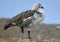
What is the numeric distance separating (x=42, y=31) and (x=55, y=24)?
134 inches

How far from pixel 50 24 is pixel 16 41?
14.9 metres

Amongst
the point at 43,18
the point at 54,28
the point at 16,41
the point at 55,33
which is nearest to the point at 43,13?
the point at 43,18

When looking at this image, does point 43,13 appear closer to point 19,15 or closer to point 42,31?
point 19,15

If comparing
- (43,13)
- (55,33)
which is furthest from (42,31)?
(43,13)

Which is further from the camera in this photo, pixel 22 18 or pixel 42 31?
pixel 42 31

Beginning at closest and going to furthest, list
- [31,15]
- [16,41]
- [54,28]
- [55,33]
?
[16,41], [31,15], [55,33], [54,28]

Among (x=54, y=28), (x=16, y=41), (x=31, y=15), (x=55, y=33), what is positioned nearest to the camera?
(x=16, y=41)

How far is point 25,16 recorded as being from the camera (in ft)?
66.2

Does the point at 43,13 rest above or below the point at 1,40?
above

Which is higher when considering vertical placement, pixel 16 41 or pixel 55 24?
pixel 55 24

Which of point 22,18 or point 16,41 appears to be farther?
point 22,18

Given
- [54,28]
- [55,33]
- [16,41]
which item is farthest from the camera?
[54,28]

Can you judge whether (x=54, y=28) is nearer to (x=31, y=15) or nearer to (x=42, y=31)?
(x=42, y=31)

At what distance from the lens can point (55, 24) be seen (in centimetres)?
3356
